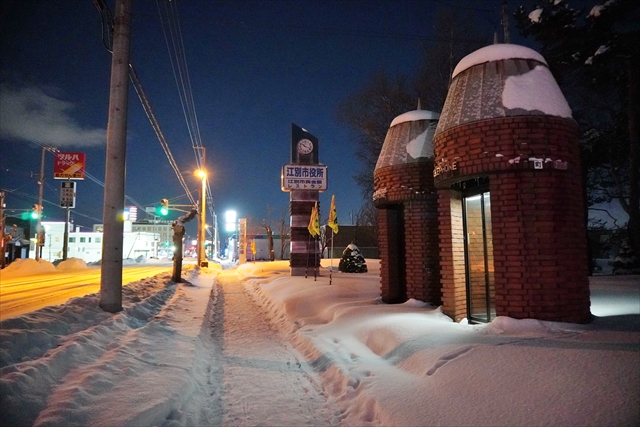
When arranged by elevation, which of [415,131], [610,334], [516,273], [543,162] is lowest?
[610,334]

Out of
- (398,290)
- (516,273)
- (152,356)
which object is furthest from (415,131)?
(152,356)

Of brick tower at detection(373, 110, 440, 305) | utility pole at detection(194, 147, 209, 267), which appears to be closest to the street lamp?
utility pole at detection(194, 147, 209, 267)

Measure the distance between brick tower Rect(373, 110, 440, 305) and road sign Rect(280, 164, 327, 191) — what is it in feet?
32.6

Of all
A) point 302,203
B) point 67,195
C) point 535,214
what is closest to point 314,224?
point 302,203

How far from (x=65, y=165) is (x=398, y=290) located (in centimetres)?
3920

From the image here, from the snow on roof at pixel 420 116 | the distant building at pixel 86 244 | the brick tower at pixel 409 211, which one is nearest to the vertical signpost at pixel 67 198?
the brick tower at pixel 409 211

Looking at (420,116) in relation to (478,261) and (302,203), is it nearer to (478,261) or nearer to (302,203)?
(478,261)

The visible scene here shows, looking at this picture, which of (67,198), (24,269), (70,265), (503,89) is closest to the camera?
(503,89)

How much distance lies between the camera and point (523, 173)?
623cm

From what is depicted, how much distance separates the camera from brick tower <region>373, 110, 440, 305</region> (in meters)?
9.27

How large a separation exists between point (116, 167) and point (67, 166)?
36214 millimetres

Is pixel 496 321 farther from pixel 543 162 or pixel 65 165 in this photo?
pixel 65 165

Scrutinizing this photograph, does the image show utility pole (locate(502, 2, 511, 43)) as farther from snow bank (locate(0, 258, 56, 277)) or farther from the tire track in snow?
snow bank (locate(0, 258, 56, 277))

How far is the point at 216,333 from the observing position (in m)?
9.00
